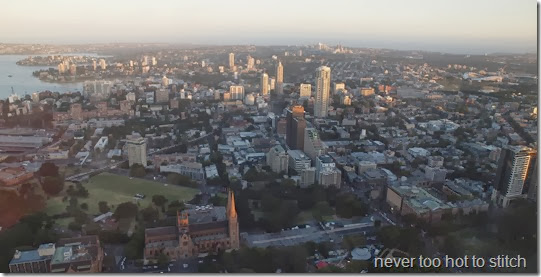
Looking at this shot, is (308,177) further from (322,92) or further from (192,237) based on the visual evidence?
(322,92)

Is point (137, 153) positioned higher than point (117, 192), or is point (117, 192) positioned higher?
point (137, 153)

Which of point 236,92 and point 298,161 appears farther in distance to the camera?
point 236,92

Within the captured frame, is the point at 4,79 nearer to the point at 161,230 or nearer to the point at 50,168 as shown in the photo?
the point at 50,168

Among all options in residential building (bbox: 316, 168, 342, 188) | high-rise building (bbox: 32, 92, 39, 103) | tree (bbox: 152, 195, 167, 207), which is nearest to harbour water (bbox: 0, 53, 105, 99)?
high-rise building (bbox: 32, 92, 39, 103)

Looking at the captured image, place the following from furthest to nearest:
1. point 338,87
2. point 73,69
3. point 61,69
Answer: point 338,87 < point 73,69 < point 61,69

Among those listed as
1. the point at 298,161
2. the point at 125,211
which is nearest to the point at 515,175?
the point at 298,161

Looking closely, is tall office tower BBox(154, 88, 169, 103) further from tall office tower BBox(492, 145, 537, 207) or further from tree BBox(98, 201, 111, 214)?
tall office tower BBox(492, 145, 537, 207)

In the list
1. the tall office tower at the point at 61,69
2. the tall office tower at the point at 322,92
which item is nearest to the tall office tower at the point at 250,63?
the tall office tower at the point at 322,92
